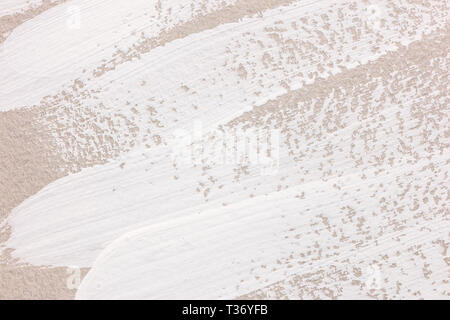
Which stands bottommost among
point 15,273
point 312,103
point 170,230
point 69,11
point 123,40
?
point 15,273

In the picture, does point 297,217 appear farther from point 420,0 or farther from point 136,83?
point 420,0

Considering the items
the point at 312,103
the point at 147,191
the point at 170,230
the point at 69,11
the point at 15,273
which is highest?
the point at 69,11

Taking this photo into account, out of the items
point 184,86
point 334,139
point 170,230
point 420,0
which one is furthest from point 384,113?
point 170,230

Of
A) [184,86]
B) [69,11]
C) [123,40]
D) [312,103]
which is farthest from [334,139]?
[69,11]

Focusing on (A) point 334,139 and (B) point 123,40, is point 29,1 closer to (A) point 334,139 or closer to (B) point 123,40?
(B) point 123,40

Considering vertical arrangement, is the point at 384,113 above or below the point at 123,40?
below

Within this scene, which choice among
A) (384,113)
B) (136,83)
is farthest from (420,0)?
(136,83)

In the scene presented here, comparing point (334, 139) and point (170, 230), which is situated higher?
point (334, 139)
